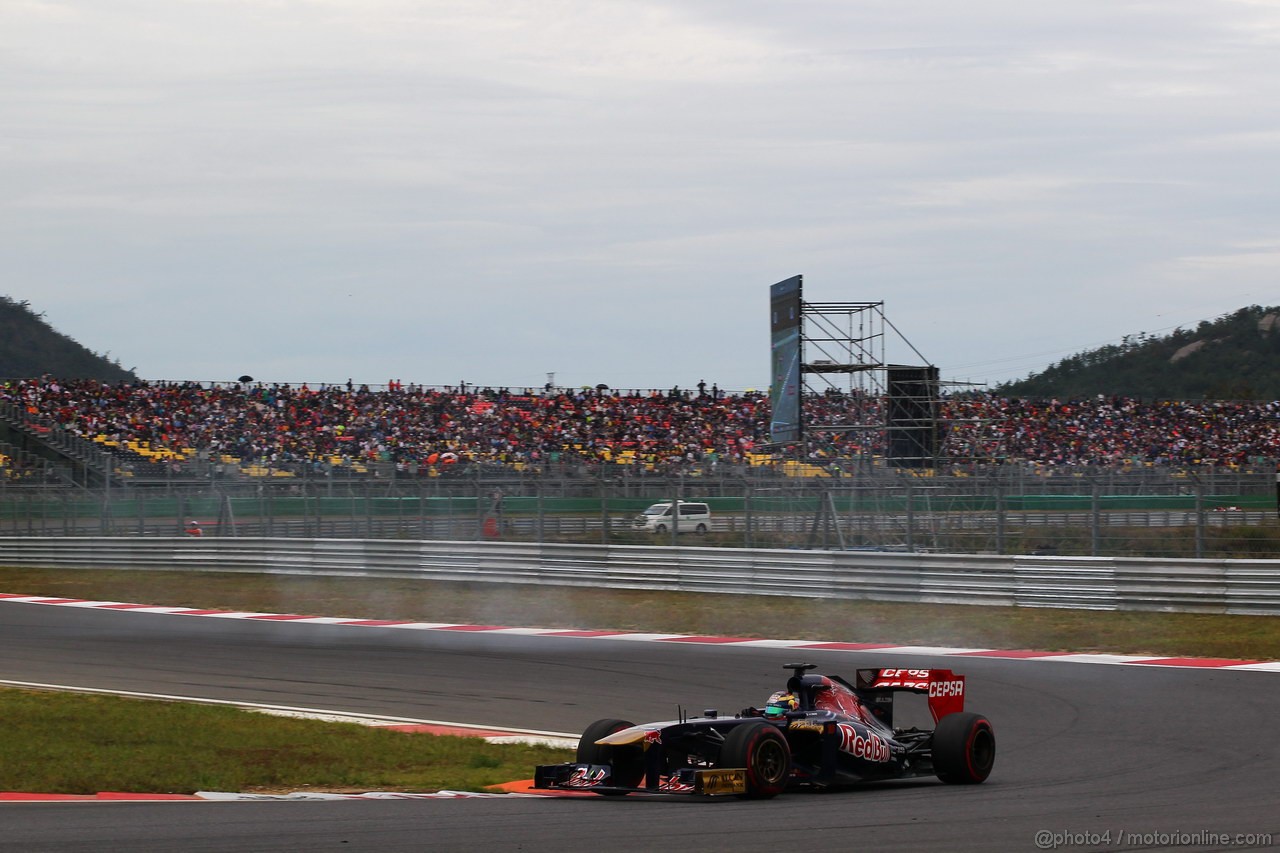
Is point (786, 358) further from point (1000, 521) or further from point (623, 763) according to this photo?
point (623, 763)

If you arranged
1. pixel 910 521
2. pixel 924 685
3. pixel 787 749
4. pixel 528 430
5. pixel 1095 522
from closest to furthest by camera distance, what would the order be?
pixel 787 749, pixel 924 685, pixel 1095 522, pixel 910 521, pixel 528 430

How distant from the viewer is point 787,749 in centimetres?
818

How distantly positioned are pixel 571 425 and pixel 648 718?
4055cm

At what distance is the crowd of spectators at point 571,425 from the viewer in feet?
151

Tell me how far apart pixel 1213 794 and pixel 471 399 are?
4618cm

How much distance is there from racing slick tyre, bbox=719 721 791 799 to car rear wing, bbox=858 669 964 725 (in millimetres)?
1141

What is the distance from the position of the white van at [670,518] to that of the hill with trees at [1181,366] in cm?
8092

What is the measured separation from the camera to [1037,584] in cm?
1875

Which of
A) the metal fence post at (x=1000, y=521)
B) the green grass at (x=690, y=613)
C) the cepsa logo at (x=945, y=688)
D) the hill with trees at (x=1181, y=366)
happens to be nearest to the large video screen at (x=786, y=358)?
the green grass at (x=690, y=613)

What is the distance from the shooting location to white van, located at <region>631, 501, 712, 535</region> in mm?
25000

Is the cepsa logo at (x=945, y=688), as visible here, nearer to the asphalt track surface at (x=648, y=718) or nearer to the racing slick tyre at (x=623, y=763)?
the asphalt track surface at (x=648, y=718)

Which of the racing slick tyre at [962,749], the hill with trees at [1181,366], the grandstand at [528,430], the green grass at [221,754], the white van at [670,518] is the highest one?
the hill with trees at [1181,366]

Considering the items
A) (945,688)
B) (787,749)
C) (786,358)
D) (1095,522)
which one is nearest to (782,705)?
(787,749)

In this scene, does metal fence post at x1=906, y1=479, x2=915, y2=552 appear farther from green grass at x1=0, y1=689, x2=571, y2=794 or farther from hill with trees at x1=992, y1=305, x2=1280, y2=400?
hill with trees at x1=992, y1=305, x2=1280, y2=400
